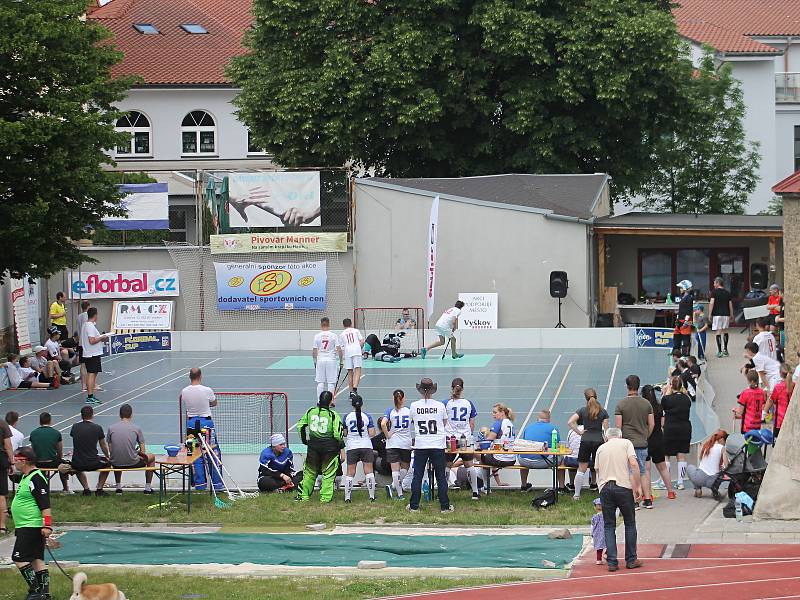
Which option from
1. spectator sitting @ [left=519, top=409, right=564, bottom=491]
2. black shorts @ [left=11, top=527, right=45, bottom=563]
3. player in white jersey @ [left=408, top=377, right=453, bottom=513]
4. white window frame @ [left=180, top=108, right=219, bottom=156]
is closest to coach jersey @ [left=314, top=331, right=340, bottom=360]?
spectator sitting @ [left=519, top=409, right=564, bottom=491]

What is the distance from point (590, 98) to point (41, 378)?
2195 centimetres

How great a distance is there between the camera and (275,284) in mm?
39750

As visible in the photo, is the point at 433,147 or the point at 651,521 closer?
the point at 651,521

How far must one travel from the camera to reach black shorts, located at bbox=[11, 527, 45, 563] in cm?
1343

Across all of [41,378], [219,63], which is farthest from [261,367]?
[219,63]

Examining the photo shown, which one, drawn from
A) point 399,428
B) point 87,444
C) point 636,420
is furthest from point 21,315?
point 636,420

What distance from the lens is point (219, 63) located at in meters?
61.6

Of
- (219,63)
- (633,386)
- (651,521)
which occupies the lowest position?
(651,521)

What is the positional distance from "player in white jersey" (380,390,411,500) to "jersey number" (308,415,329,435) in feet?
2.61

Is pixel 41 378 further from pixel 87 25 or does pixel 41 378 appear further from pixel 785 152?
pixel 785 152

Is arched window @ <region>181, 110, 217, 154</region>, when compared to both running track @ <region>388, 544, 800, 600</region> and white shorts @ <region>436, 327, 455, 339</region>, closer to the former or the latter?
white shorts @ <region>436, 327, 455, 339</region>

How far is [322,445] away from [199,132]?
145ft

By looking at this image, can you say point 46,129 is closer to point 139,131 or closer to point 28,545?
point 28,545

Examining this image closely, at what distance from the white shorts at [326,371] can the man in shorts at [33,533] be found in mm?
11391
